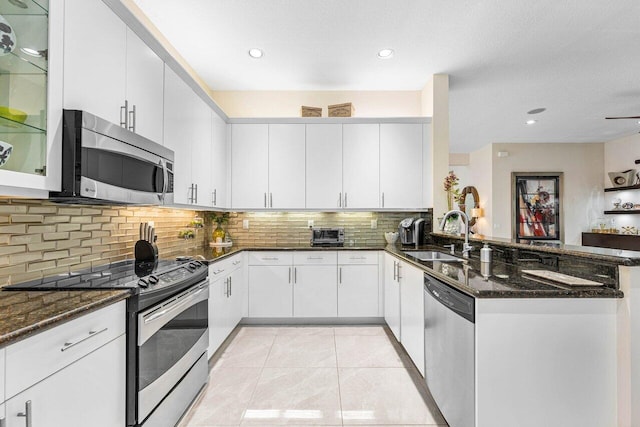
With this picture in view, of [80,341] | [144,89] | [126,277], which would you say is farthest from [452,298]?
[144,89]

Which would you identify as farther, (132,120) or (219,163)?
(219,163)

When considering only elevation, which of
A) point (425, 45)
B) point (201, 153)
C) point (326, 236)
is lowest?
point (326, 236)

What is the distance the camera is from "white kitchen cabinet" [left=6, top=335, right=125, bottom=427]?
3.12 feet

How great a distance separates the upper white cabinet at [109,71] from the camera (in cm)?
148

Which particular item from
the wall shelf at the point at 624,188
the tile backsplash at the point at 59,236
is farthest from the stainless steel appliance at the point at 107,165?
the wall shelf at the point at 624,188

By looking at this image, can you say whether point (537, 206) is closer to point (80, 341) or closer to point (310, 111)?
point (310, 111)

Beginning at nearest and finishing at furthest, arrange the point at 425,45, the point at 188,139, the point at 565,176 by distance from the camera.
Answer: the point at 188,139
the point at 425,45
the point at 565,176

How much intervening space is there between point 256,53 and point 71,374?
9.80ft

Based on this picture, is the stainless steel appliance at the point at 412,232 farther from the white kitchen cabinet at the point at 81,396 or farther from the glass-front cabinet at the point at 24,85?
the glass-front cabinet at the point at 24,85

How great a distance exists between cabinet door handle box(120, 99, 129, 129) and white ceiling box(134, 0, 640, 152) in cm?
110

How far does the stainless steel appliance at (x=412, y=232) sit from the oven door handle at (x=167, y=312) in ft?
7.65

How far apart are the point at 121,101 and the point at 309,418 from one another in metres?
2.25

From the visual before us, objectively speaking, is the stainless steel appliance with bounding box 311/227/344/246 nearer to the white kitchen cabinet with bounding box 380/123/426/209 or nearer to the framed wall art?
the white kitchen cabinet with bounding box 380/123/426/209

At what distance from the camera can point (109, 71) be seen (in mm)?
1743
